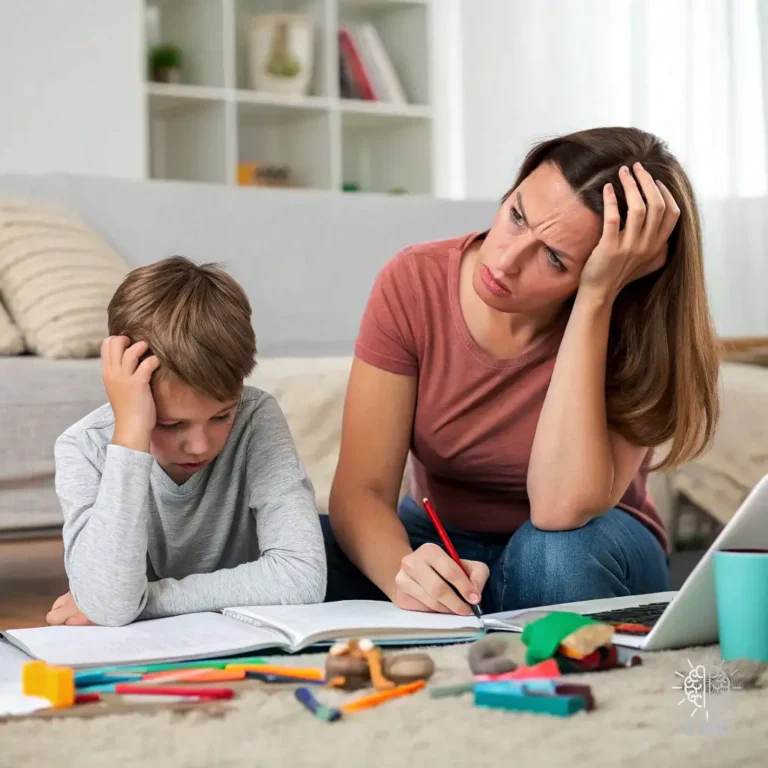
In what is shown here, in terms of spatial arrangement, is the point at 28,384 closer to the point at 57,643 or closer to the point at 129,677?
the point at 57,643

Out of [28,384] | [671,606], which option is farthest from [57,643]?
[28,384]

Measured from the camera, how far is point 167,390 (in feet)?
3.87

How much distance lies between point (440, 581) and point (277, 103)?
304 centimetres

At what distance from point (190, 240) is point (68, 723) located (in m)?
2.01

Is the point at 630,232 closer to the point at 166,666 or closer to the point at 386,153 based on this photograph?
the point at 166,666

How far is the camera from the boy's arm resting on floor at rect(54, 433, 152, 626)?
1094mm

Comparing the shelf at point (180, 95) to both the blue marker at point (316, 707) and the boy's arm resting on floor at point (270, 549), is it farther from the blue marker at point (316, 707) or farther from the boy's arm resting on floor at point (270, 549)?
the blue marker at point (316, 707)

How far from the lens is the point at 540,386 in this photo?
4.54ft

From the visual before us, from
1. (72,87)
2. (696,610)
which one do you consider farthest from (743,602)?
(72,87)

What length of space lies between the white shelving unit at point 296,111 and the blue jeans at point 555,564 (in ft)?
8.54

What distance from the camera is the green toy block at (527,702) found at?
76cm

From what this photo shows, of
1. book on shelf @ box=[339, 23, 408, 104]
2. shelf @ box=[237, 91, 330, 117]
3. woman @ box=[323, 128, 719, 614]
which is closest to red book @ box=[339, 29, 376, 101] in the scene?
book on shelf @ box=[339, 23, 408, 104]

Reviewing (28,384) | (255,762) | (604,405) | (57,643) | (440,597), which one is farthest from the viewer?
(28,384)

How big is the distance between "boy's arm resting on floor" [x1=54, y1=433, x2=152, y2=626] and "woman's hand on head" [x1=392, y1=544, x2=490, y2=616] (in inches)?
10.2
